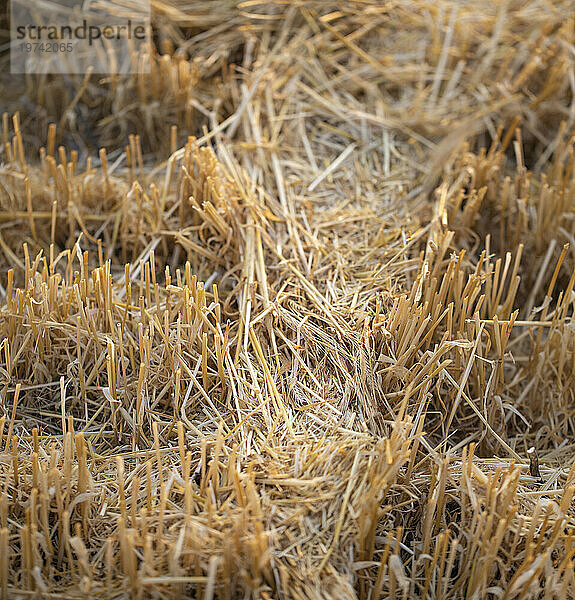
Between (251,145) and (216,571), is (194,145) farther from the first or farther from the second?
(216,571)

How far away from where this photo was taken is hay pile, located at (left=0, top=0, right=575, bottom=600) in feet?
3.92

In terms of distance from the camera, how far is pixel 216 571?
1.13 metres

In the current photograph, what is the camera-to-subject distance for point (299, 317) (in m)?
1.60

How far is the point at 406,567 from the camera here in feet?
4.25

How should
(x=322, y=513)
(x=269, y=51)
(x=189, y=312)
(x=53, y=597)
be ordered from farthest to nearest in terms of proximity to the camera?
(x=269, y=51), (x=189, y=312), (x=322, y=513), (x=53, y=597)

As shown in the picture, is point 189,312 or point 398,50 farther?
point 398,50

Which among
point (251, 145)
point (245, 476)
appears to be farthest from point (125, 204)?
point (245, 476)

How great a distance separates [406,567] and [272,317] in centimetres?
63

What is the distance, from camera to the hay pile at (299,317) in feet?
3.92

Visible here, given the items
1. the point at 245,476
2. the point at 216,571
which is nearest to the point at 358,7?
the point at 245,476

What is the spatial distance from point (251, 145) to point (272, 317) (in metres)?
0.67

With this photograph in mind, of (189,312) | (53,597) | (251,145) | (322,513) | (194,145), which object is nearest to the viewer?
(53,597)

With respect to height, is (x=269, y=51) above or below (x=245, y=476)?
above

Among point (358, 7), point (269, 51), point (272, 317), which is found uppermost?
point (358, 7)
